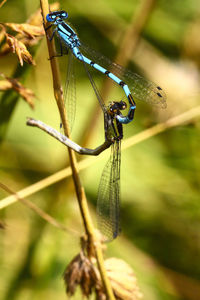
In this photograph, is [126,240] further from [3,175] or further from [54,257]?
[3,175]

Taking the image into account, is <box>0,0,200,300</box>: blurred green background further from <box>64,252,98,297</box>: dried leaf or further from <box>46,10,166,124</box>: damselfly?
<box>64,252,98,297</box>: dried leaf

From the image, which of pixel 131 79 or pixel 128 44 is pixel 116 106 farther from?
pixel 128 44

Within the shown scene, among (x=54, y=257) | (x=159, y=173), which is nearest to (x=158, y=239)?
(x=159, y=173)

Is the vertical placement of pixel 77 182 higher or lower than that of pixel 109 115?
lower

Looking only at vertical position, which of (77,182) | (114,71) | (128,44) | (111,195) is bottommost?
(111,195)

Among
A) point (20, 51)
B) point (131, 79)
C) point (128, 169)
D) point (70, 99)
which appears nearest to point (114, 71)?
point (131, 79)

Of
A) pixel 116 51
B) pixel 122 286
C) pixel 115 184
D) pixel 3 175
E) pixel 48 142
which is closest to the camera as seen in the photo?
pixel 122 286

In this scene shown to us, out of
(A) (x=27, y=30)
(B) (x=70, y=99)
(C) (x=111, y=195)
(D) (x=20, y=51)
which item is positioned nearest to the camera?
(D) (x=20, y=51)
